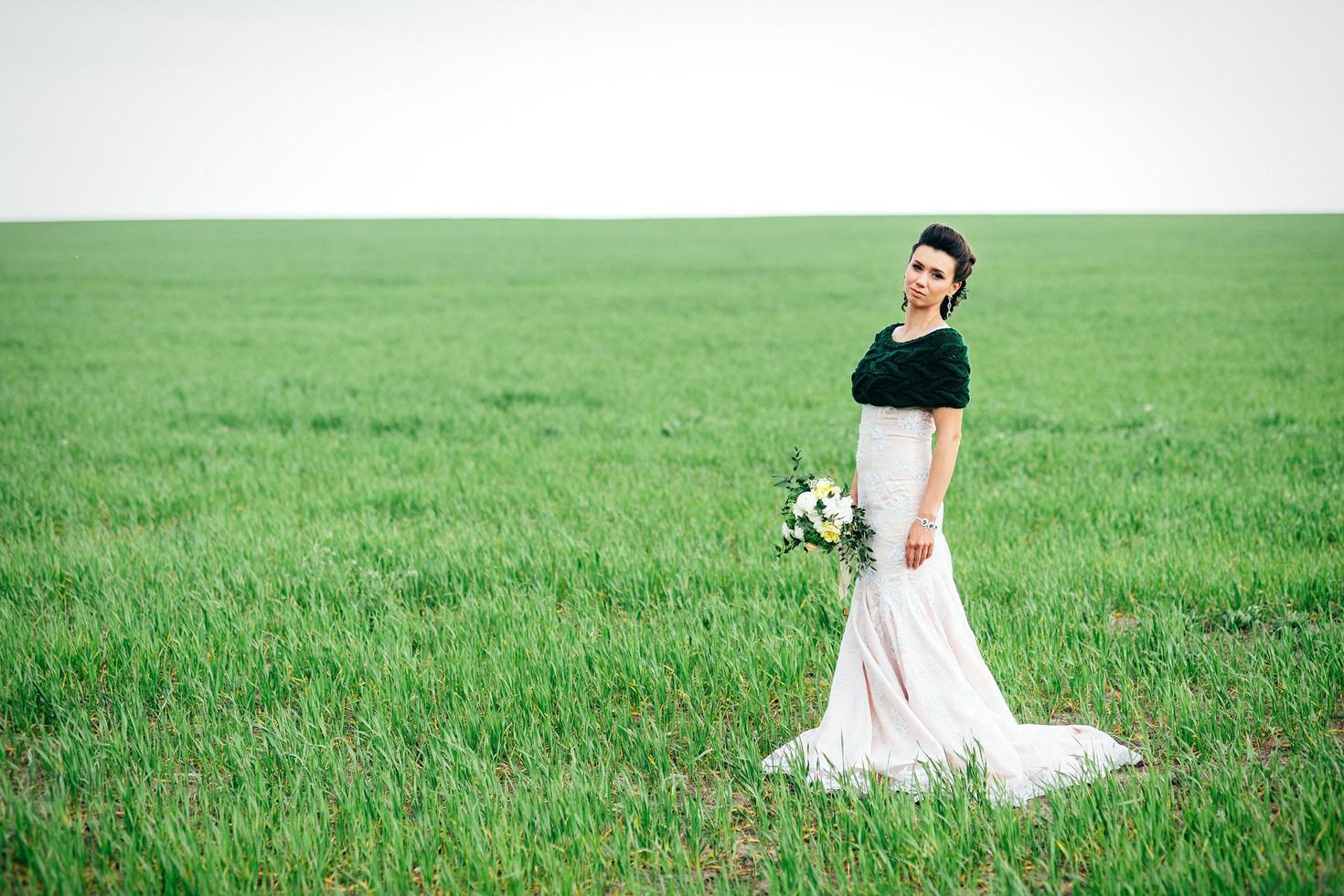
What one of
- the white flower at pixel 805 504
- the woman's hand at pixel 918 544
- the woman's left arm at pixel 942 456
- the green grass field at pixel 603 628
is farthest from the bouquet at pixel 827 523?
the green grass field at pixel 603 628

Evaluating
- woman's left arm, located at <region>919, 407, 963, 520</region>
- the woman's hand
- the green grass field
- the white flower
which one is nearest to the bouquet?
the white flower

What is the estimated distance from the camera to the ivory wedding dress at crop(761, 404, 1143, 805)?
3.94 metres

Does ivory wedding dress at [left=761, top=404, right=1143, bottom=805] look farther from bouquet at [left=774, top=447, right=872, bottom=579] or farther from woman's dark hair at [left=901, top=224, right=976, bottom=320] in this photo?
woman's dark hair at [left=901, top=224, right=976, bottom=320]

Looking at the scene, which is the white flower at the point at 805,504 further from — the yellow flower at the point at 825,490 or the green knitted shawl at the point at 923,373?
the green knitted shawl at the point at 923,373

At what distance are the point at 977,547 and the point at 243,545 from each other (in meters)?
5.35

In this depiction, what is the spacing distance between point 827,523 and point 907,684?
2.55 ft

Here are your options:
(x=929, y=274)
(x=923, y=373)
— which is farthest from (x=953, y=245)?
(x=923, y=373)

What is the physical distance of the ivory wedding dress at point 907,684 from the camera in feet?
12.9

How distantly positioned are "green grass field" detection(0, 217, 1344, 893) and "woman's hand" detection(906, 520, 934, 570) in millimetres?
967

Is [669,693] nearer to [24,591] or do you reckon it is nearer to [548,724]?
[548,724]

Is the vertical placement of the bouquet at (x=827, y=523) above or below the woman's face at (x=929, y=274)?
below

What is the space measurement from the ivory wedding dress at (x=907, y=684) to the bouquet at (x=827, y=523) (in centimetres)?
9

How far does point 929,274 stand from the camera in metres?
3.92

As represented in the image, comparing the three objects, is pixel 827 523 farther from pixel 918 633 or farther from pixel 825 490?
pixel 918 633
